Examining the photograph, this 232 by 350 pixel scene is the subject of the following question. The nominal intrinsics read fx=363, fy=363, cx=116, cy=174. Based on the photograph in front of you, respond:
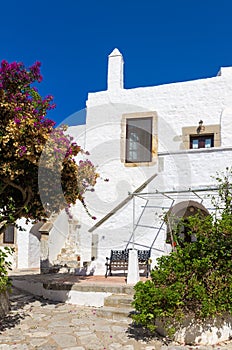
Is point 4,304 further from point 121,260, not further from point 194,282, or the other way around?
point 121,260

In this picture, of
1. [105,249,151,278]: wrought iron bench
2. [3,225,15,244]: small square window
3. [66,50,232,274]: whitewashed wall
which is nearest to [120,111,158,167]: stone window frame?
[66,50,232,274]: whitewashed wall

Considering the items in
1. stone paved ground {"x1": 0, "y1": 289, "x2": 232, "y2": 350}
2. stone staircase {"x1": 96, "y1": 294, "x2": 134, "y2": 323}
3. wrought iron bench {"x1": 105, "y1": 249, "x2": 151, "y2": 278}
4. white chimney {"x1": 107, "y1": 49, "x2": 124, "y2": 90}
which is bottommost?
stone paved ground {"x1": 0, "y1": 289, "x2": 232, "y2": 350}

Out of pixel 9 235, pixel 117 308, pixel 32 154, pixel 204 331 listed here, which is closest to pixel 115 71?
pixel 9 235

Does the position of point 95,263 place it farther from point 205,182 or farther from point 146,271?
point 205,182

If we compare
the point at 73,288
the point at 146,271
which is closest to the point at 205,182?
the point at 146,271

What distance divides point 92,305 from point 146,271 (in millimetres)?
2657

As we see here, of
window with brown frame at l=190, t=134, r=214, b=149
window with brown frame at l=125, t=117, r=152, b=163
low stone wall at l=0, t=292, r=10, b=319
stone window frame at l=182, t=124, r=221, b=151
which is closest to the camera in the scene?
low stone wall at l=0, t=292, r=10, b=319

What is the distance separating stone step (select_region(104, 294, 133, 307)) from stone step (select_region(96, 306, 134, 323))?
13 cm

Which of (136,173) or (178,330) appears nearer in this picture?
(178,330)

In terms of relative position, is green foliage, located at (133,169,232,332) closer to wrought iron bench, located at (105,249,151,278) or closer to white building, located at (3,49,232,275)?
wrought iron bench, located at (105,249,151,278)

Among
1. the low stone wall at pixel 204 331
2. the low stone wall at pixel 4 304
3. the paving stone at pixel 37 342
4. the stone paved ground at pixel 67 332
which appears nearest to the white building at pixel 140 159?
the stone paved ground at pixel 67 332

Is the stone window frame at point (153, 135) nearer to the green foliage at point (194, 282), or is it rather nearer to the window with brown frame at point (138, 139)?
the window with brown frame at point (138, 139)

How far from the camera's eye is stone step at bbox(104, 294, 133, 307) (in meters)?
7.25

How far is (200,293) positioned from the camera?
5445mm
